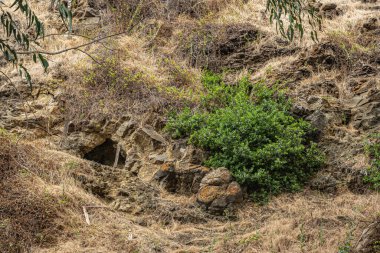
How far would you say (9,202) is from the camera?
21.7 ft

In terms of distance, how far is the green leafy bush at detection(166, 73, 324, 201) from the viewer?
26.3ft

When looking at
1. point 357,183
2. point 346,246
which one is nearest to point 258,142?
point 357,183

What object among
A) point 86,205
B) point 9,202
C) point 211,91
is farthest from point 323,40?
point 9,202

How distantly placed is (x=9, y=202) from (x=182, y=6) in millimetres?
9648

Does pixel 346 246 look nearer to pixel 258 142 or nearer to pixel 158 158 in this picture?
pixel 258 142

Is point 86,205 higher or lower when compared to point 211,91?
lower

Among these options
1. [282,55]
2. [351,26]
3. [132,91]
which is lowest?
[132,91]

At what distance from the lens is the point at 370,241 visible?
5.03 metres

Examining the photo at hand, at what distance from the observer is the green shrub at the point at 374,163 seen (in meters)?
7.47

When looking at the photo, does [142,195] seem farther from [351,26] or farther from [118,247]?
A: [351,26]

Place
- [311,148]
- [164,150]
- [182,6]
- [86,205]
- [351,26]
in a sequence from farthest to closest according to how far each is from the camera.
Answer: [182,6] → [351,26] → [164,150] → [311,148] → [86,205]

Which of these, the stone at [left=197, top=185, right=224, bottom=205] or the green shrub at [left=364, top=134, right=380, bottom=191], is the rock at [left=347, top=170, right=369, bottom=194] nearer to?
the green shrub at [left=364, top=134, right=380, bottom=191]

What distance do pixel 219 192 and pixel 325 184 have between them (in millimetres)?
2016

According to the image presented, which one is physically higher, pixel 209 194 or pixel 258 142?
pixel 258 142
